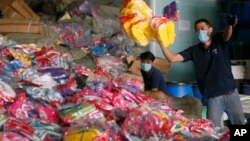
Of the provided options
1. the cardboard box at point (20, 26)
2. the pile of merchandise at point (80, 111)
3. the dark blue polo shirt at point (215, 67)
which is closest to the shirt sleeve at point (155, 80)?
the dark blue polo shirt at point (215, 67)

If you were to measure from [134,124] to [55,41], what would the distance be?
132 inches

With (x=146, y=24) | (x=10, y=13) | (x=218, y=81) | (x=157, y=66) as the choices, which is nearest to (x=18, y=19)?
(x=10, y=13)

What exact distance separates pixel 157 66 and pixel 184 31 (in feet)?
3.23

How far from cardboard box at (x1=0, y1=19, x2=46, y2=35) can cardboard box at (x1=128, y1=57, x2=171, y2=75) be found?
4.15 ft

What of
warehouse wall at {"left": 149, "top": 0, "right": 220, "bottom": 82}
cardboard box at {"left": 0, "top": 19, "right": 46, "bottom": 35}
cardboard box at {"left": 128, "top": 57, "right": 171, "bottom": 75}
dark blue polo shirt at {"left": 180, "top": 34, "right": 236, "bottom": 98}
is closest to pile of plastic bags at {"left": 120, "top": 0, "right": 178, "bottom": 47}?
dark blue polo shirt at {"left": 180, "top": 34, "right": 236, "bottom": 98}

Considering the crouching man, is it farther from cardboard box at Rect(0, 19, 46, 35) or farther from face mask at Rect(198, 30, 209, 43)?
cardboard box at Rect(0, 19, 46, 35)

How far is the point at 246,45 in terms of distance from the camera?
6938 mm

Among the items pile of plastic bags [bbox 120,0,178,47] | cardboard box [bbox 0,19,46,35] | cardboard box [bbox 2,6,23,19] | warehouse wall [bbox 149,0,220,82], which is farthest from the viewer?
warehouse wall [bbox 149,0,220,82]

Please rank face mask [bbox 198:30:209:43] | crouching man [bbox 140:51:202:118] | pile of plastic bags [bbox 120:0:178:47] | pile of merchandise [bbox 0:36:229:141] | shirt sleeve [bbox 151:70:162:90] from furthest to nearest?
shirt sleeve [bbox 151:70:162:90], crouching man [bbox 140:51:202:118], face mask [bbox 198:30:209:43], pile of plastic bags [bbox 120:0:178:47], pile of merchandise [bbox 0:36:229:141]

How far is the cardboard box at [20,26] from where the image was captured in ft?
19.3

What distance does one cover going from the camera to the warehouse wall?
6625 mm

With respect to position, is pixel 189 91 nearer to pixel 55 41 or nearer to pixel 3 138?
pixel 55 41

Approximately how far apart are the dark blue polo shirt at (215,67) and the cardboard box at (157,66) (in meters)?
1.25

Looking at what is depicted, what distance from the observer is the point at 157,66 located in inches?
240
